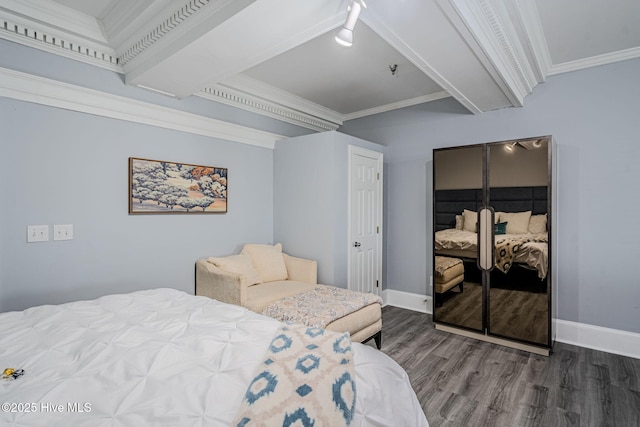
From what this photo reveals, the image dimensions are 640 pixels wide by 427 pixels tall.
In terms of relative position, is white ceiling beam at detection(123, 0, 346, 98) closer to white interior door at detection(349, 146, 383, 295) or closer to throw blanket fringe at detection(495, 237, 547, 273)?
white interior door at detection(349, 146, 383, 295)

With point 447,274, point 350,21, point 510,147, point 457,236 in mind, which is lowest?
point 447,274

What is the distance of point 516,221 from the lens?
2.94 metres

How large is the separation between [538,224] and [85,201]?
12.4 ft

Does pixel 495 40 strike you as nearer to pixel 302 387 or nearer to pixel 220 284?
pixel 302 387

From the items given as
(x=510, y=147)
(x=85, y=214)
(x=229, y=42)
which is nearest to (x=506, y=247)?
(x=510, y=147)

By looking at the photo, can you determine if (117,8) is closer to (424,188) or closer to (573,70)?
(424,188)

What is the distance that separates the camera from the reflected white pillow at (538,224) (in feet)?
9.18

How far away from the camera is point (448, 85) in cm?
276

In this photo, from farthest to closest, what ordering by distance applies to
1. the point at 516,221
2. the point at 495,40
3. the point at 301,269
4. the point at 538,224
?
the point at 301,269 → the point at 516,221 → the point at 538,224 → the point at 495,40

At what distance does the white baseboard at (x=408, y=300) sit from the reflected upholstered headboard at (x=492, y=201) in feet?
3.67

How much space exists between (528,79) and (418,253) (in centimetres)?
220

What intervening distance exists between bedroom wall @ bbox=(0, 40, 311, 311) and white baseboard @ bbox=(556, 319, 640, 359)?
3.58 metres

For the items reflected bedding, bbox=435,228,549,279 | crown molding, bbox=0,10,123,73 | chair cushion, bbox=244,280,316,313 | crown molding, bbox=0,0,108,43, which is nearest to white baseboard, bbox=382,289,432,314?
reflected bedding, bbox=435,228,549,279

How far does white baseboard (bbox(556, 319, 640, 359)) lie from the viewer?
2.83 m
